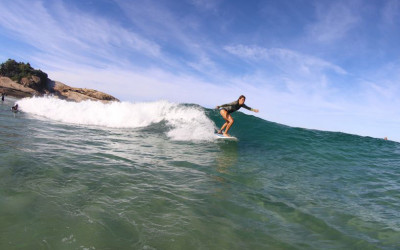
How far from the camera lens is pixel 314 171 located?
9047 millimetres

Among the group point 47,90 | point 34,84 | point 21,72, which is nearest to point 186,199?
point 34,84

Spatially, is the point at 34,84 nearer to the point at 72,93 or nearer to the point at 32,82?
the point at 32,82

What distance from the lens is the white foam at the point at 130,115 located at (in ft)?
54.2

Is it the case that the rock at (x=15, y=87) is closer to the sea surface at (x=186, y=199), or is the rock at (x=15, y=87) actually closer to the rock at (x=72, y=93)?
the rock at (x=72, y=93)

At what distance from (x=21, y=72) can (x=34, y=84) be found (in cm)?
598

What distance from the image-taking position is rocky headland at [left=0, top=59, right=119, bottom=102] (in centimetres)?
5428

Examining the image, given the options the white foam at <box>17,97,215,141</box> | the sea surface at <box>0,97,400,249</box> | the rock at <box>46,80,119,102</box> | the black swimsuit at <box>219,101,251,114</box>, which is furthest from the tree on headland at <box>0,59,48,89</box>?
the sea surface at <box>0,97,400,249</box>

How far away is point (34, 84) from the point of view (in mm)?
58188

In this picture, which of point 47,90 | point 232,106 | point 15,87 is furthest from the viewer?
point 47,90

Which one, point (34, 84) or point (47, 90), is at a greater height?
point (34, 84)

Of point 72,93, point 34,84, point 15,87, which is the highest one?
point 34,84

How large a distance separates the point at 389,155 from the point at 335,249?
13.1 metres

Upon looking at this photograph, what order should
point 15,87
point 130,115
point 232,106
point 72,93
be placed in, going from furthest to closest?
point 72,93 < point 15,87 < point 130,115 < point 232,106

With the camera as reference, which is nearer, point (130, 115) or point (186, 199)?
point (186, 199)
